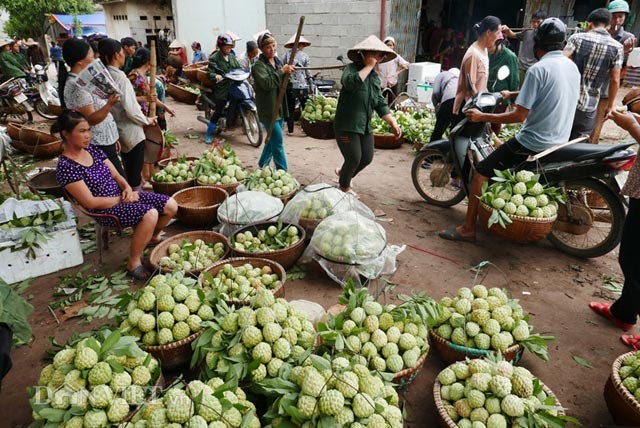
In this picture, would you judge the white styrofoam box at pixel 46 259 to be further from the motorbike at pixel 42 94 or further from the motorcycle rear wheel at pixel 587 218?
the motorbike at pixel 42 94

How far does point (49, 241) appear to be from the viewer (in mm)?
3801

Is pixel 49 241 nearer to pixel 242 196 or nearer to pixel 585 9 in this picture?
pixel 242 196

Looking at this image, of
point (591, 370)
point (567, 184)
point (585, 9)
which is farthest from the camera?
point (585, 9)

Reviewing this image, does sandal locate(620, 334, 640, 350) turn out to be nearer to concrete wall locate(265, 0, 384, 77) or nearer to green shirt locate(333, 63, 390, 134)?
green shirt locate(333, 63, 390, 134)

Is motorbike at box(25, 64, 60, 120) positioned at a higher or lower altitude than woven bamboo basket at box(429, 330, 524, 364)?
higher

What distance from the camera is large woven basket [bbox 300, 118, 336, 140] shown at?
8.45 meters

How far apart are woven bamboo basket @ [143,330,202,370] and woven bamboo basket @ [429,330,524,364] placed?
1.55 metres

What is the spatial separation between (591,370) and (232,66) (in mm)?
7670

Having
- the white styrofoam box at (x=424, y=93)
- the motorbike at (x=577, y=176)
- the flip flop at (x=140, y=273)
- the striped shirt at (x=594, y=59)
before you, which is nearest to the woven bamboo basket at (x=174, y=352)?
the flip flop at (x=140, y=273)

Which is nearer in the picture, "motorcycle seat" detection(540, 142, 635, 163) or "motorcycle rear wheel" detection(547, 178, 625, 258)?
"motorcycle seat" detection(540, 142, 635, 163)

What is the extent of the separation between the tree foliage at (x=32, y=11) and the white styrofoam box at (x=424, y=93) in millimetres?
23744

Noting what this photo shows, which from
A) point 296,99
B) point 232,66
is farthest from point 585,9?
point 232,66

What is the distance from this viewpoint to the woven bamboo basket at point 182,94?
12.3 metres

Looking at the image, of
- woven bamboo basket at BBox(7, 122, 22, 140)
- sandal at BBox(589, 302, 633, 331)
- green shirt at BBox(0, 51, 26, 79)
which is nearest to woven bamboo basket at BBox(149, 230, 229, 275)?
sandal at BBox(589, 302, 633, 331)
